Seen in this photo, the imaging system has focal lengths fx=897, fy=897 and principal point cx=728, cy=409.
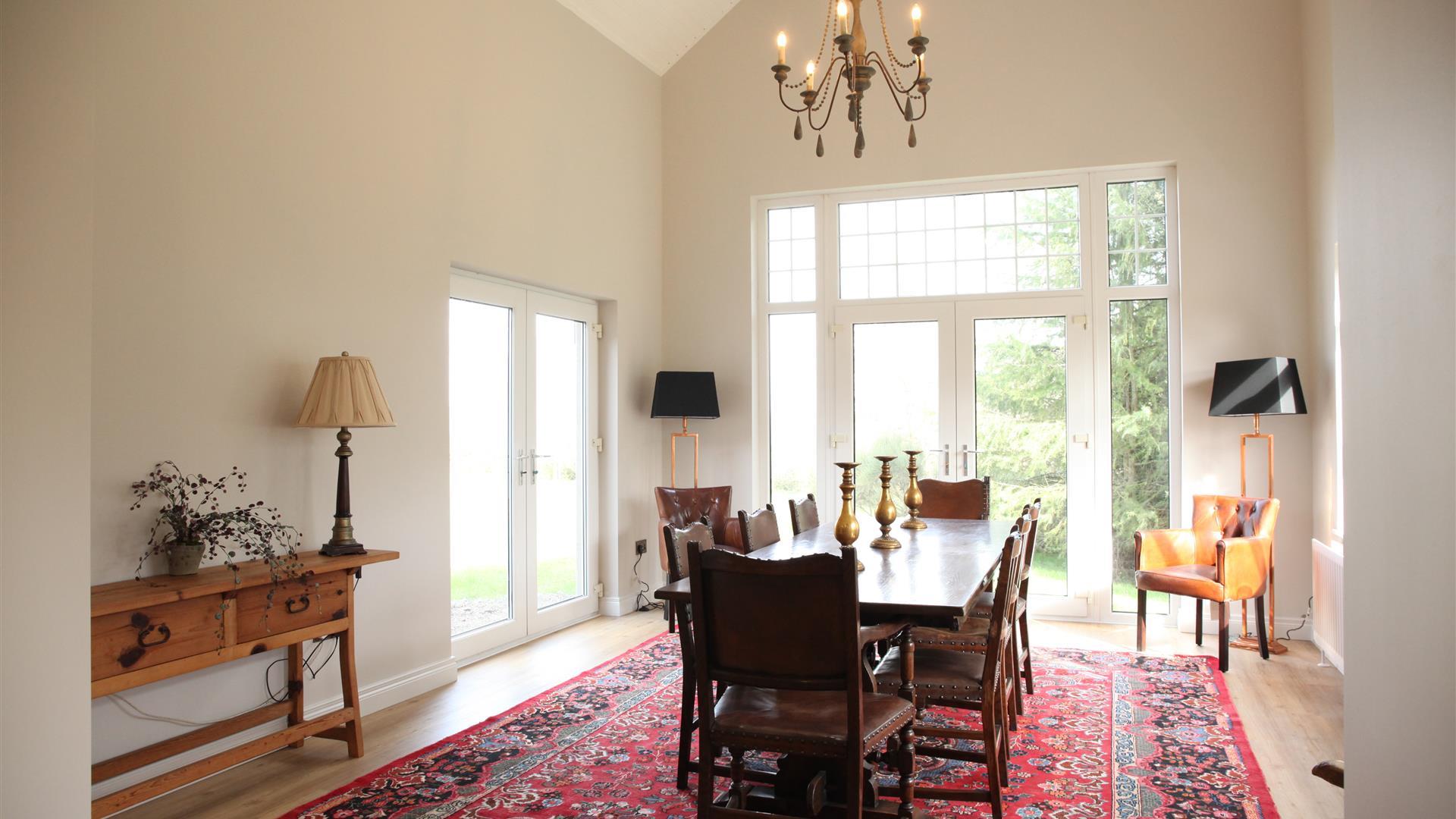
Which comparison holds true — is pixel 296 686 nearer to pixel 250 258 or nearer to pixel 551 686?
pixel 551 686

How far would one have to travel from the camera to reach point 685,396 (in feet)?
21.8

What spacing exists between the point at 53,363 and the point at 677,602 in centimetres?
194

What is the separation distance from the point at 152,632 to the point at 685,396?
4085mm

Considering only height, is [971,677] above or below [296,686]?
above

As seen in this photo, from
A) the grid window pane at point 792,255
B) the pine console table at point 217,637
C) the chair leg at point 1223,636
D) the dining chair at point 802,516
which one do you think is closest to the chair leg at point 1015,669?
the dining chair at point 802,516

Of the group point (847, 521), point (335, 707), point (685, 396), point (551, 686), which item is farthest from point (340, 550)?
point (685, 396)

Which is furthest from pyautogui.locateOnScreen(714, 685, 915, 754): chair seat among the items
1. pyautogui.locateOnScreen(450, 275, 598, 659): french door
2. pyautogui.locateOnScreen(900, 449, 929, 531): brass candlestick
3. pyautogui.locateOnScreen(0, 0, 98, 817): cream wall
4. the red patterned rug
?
pyautogui.locateOnScreen(450, 275, 598, 659): french door

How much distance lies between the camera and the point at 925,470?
6.62m

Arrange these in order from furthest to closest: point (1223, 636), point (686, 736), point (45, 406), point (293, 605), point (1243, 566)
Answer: point (1243, 566) < point (1223, 636) < point (293, 605) < point (686, 736) < point (45, 406)

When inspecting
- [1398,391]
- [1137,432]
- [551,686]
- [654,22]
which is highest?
[654,22]

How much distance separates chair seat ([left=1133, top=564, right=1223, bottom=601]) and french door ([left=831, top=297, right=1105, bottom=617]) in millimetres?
922

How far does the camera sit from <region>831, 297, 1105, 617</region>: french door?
633 centimetres

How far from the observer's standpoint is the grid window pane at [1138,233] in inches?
245

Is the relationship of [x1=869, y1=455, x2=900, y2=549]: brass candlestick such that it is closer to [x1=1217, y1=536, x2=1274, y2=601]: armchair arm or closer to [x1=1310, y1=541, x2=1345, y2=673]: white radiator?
[x1=1217, y1=536, x2=1274, y2=601]: armchair arm
